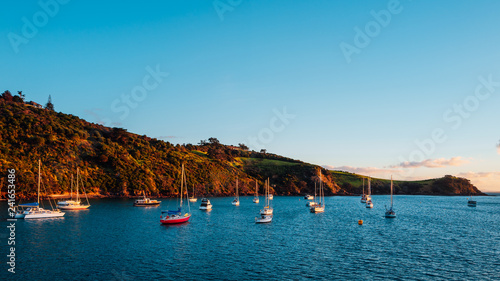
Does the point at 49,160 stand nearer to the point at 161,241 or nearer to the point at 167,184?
the point at 167,184

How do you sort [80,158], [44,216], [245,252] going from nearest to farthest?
[245,252]
[44,216]
[80,158]

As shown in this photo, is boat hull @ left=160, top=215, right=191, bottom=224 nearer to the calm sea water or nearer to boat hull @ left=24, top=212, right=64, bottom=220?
the calm sea water

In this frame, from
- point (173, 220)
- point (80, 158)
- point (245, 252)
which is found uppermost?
point (80, 158)

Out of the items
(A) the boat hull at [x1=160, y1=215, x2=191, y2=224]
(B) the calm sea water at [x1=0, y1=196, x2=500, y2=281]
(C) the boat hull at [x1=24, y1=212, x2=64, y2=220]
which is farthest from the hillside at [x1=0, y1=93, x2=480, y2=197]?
(A) the boat hull at [x1=160, y1=215, x2=191, y2=224]

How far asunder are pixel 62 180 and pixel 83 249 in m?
99.9

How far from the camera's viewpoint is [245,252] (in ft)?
161

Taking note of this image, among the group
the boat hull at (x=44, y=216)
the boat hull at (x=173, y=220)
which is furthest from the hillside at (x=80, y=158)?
the boat hull at (x=173, y=220)

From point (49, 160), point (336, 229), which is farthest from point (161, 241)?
point (49, 160)

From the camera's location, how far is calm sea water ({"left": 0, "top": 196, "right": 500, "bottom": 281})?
3816 centimetres

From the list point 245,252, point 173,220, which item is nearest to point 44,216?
point 173,220

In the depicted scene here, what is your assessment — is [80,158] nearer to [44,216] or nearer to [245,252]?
[44,216]

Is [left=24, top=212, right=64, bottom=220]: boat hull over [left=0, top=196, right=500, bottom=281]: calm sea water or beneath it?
over

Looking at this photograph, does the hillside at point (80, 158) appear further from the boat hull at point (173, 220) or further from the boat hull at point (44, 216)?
the boat hull at point (173, 220)

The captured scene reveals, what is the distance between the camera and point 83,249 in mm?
48188
